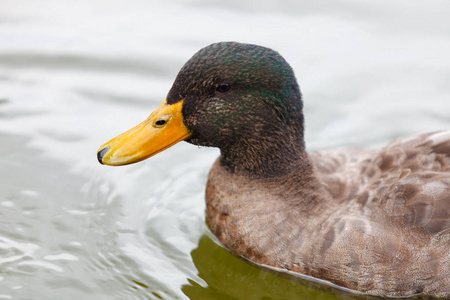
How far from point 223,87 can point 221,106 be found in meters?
0.16

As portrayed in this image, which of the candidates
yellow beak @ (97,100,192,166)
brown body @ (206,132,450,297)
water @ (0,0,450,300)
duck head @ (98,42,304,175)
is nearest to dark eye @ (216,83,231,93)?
duck head @ (98,42,304,175)

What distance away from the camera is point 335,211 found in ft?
20.2

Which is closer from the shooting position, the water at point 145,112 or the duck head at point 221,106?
the duck head at point 221,106

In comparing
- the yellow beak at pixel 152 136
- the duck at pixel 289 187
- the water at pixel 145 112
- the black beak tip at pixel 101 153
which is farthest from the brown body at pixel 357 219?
the black beak tip at pixel 101 153

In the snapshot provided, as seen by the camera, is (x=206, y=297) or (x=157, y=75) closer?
(x=206, y=297)

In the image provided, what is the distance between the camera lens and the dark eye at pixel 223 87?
19.0 ft

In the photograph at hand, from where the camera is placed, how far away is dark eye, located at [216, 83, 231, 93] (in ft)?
19.0

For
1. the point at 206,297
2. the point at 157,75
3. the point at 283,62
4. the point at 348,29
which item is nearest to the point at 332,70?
the point at 348,29

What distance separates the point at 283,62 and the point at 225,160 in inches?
41.7

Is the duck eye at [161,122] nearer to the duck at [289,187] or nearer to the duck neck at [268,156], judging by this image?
the duck at [289,187]

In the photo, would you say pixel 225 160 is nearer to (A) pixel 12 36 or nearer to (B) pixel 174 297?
(B) pixel 174 297

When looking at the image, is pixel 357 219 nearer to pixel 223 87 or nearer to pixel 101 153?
pixel 223 87

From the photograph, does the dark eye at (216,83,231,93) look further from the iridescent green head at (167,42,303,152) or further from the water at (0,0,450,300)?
the water at (0,0,450,300)

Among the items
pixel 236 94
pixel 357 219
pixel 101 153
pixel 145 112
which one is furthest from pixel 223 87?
pixel 145 112
